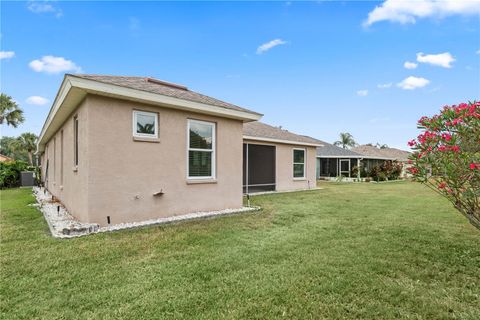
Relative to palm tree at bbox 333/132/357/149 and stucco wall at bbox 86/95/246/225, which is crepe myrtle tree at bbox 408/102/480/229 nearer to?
stucco wall at bbox 86/95/246/225

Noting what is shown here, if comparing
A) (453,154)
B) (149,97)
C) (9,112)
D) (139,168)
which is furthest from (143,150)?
(9,112)

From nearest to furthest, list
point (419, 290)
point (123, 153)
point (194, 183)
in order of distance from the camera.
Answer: point (419, 290) → point (123, 153) → point (194, 183)

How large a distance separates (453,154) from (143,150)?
22.0ft

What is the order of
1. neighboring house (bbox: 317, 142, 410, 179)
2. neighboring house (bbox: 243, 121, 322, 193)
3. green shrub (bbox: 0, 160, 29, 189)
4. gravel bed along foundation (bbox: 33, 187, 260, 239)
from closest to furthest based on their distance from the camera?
gravel bed along foundation (bbox: 33, 187, 260, 239)
neighboring house (bbox: 243, 121, 322, 193)
green shrub (bbox: 0, 160, 29, 189)
neighboring house (bbox: 317, 142, 410, 179)

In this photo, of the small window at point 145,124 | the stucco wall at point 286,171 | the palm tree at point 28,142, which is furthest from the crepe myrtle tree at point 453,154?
the palm tree at point 28,142

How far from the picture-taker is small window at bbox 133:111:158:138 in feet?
23.5

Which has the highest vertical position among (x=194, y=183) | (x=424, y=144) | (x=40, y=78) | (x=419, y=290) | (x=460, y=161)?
(x=40, y=78)

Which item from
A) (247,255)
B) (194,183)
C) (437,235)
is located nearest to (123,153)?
(194,183)

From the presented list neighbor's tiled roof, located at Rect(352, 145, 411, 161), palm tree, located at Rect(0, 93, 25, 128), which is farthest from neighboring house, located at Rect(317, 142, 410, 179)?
palm tree, located at Rect(0, 93, 25, 128)

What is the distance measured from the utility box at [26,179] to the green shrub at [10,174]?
0.52 m

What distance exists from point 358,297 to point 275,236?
2.78 metres

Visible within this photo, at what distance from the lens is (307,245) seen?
5324mm

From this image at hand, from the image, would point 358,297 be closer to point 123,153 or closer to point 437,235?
point 437,235

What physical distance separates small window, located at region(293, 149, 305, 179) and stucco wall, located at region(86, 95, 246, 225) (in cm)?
968
